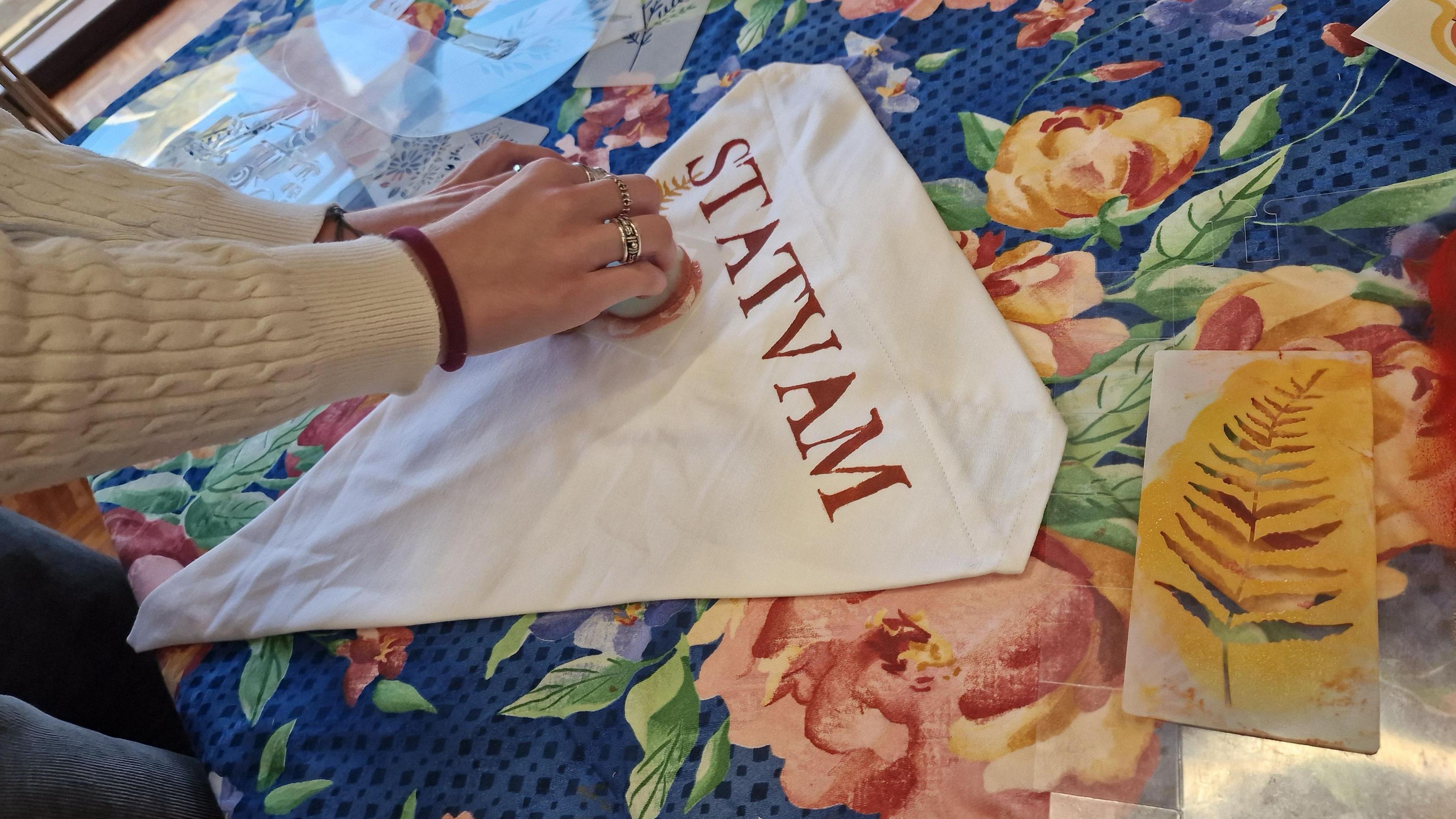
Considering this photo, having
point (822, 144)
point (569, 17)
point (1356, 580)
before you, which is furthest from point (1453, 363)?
point (569, 17)

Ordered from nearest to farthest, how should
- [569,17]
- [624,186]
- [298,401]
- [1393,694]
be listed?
[1393,694]
[298,401]
[624,186]
[569,17]

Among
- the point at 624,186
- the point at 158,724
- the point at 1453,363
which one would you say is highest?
the point at 624,186

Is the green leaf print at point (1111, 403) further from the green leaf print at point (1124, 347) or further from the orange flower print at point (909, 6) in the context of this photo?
the orange flower print at point (909, 6)

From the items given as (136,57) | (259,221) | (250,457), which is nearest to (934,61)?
(259,221)

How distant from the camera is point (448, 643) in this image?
1.95 ft

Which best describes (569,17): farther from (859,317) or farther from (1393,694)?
(1393,694)

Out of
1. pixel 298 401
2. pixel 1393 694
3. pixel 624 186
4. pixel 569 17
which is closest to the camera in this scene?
pixel 1393 694

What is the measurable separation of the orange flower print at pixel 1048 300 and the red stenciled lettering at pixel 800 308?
11 cm

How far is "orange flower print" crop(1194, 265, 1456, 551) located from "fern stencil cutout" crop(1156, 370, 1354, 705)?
0.03 meters

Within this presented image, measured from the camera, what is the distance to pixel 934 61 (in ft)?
2.32

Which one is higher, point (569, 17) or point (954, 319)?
point (569, 17)

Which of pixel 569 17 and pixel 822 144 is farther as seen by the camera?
pixel 569 17

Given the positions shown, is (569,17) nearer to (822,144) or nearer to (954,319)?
(822,144)

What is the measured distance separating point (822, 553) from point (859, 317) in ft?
0.52
